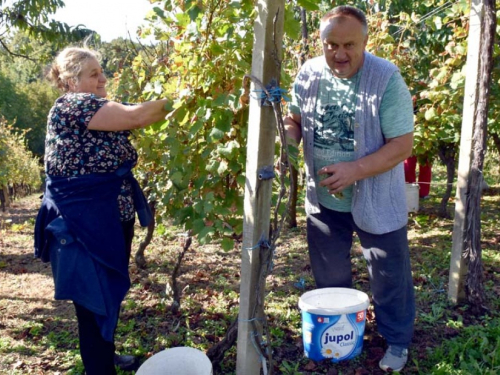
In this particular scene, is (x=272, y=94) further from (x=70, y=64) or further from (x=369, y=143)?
(x=70, y=64)

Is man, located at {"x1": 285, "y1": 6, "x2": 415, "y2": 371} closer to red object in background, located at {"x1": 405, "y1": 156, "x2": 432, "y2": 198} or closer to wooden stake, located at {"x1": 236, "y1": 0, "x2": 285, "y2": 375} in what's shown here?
wooden stake, located at {"x1": 236, "y1": 0, "x2": 285, "y2": 375}

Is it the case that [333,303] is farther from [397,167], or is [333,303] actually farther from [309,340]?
[397,167]

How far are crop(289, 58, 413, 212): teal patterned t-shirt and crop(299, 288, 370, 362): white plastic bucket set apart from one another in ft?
1.68

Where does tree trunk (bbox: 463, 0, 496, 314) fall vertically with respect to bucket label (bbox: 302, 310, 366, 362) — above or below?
above

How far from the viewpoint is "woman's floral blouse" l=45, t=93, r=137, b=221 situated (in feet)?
6.82

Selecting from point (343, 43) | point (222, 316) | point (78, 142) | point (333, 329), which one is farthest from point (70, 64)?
point (222, 316)

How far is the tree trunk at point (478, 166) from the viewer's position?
10.0 ft

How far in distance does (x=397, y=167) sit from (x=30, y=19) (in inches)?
220

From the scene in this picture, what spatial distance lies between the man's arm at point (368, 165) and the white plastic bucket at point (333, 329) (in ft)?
2.10

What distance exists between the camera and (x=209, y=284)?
3959 millimetres

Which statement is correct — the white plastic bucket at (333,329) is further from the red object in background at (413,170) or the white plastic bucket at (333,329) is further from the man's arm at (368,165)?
the red object in background at (413,170)

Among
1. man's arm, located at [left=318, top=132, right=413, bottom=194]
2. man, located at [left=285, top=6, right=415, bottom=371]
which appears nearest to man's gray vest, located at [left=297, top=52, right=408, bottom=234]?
man, located at [left=285, top=6, right=415, bottom=371]

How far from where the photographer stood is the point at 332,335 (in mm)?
2445

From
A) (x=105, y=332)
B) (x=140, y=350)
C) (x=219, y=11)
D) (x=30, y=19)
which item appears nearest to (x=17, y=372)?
(x=140, y=350)
